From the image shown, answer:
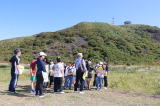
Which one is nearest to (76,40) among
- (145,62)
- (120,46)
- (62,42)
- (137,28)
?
(62,42)

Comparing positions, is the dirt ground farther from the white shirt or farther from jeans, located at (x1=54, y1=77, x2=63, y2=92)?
the white shirt

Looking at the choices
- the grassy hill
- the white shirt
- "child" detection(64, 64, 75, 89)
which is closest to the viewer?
the white shirt

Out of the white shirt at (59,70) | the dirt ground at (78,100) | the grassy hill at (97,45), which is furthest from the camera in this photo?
the grassy hill at (97,45)

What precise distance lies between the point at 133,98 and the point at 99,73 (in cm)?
277

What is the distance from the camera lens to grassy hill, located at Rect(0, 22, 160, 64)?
47800 mm

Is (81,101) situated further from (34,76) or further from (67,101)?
(34,76)

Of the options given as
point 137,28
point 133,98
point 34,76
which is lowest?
point 133,98

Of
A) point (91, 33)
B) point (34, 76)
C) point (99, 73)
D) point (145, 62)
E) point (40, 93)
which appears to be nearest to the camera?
point (40, 93)

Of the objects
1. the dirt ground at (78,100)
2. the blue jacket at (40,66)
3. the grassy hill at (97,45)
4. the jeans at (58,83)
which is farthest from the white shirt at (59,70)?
the grassy hill at (97,45)

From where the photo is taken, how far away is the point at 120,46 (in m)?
53.1

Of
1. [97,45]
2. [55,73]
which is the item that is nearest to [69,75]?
[55,73]

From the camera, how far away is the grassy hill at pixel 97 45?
157ft

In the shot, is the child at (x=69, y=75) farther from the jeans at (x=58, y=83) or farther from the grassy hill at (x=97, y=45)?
the grassy hill at (x=97, y=45)

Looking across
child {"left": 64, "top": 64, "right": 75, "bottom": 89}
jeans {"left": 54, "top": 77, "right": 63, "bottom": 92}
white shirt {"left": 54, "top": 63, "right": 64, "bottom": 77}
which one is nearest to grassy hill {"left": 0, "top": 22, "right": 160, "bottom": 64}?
child {"left": 64, "top": 64, "right": 75, "bottom": 89}
